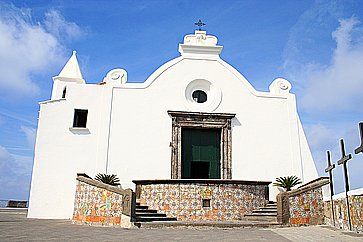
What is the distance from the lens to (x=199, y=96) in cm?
1848

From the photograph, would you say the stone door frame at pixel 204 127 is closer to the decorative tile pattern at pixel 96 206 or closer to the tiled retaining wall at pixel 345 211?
the decorative tile pattern at pixel 96 206

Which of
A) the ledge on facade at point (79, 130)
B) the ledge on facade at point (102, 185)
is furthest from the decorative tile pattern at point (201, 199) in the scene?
the ledge on facade at point (79, 130)

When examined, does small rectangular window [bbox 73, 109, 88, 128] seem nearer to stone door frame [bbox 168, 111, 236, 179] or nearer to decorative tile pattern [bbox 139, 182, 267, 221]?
stone door frame [bbox 168, 111, 236, 179]

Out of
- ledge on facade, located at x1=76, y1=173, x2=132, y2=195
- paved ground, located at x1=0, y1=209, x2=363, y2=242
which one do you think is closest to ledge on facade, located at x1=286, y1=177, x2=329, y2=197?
paved ground, located at x1=0, y1=209, x2=363, y2=242

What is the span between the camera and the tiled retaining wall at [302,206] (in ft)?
38.4

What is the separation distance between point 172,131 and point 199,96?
8.18 ft

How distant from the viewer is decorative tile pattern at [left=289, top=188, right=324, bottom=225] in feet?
39.0

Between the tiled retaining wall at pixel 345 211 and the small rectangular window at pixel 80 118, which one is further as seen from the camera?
the small rectangular window at pixel 80 118

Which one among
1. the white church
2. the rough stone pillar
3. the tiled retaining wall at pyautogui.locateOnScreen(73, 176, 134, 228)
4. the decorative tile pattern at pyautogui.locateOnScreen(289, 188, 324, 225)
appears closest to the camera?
the tiled retaining wall at pyautogui.locateOnScreen(73, 176, 134, 228)

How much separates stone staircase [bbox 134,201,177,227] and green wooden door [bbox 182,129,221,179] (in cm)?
476

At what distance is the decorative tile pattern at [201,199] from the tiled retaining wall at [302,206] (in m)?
1.51

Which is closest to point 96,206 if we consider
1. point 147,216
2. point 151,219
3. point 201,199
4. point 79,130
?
point 147,216

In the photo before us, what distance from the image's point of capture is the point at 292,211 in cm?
1184

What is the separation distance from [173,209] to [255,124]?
720 centimetres
